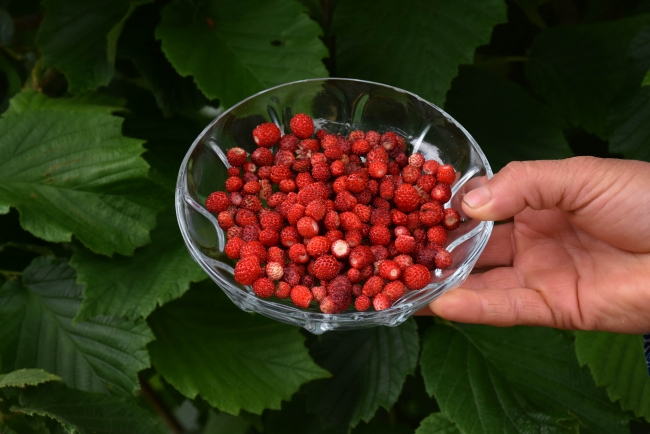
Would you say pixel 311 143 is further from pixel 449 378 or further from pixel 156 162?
pixel 449 378

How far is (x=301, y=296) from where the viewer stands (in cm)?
104

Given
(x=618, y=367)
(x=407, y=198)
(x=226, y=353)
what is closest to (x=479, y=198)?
(x=407, y=198)

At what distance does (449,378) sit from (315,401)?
300 mm

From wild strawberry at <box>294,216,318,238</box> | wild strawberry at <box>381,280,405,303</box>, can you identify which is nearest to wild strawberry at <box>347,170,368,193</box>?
wild strawberry at <box>294,216,318,238</box>

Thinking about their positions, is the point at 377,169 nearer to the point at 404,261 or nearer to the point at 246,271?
the point at 404,261

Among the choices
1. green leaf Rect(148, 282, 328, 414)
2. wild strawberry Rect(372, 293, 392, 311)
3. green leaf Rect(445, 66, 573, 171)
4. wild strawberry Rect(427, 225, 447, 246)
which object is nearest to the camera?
wild strawberry Rect(372, 293, 392, 311)

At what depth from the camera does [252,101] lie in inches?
45.5

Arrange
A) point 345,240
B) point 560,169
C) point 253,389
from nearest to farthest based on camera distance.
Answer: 1. point 560,169
2. point 345,240
3. point 253,389

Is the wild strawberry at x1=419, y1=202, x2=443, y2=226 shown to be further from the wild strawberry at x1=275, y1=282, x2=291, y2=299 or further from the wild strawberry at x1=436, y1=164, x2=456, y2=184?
the wild strawberry at x1=275, y1=282, x2=291, y2=299

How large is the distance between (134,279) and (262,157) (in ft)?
1.06

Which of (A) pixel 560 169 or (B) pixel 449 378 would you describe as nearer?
(A) pixel 560 169

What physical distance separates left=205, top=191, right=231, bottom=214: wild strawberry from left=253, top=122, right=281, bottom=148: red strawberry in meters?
0.13

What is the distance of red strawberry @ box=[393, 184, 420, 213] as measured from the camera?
113cm

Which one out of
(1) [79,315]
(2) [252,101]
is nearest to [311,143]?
(2) [252,101]
